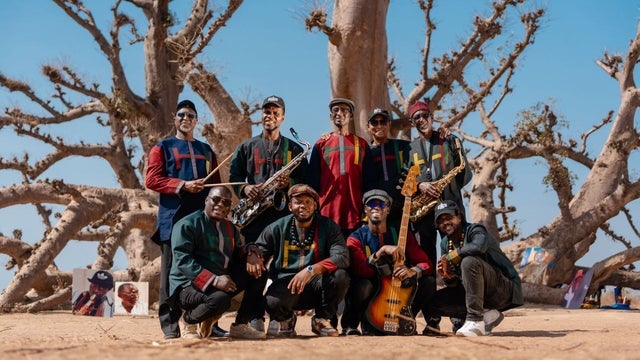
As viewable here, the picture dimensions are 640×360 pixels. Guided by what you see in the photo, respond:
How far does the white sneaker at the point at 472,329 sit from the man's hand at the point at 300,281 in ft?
4.34

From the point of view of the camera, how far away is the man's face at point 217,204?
5.95 m

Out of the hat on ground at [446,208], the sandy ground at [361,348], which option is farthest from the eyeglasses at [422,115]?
the sandy ground at [361,348]

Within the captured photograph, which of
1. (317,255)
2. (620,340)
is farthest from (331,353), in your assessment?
(620,340)

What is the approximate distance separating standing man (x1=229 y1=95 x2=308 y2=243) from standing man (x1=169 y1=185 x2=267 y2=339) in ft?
1.55

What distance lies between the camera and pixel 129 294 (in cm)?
1109

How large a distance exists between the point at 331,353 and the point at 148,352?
104 cm

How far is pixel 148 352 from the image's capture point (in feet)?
13.8

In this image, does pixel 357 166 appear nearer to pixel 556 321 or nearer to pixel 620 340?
pixel 620 340

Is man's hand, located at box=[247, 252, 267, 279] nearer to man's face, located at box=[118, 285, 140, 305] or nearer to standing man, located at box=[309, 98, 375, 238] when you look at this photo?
A: standing man, located at box=[309, 98, 375, 238]

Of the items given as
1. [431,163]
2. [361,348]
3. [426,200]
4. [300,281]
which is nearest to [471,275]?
[426,200]

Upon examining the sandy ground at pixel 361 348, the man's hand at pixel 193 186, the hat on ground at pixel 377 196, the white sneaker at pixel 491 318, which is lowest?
the sandy ground at pixel 361 348

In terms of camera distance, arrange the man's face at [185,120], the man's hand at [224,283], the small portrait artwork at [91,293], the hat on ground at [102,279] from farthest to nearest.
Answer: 1. the hat on ground at [102,279]
2. the small portrait artwork at [91,293]
3. the man's face at [185,120]
4. the man's hand at [224,283]

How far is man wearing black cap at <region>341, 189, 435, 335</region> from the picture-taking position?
6.10 meters

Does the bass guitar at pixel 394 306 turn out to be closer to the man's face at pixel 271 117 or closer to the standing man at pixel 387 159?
the standing man at pixel 387 159
